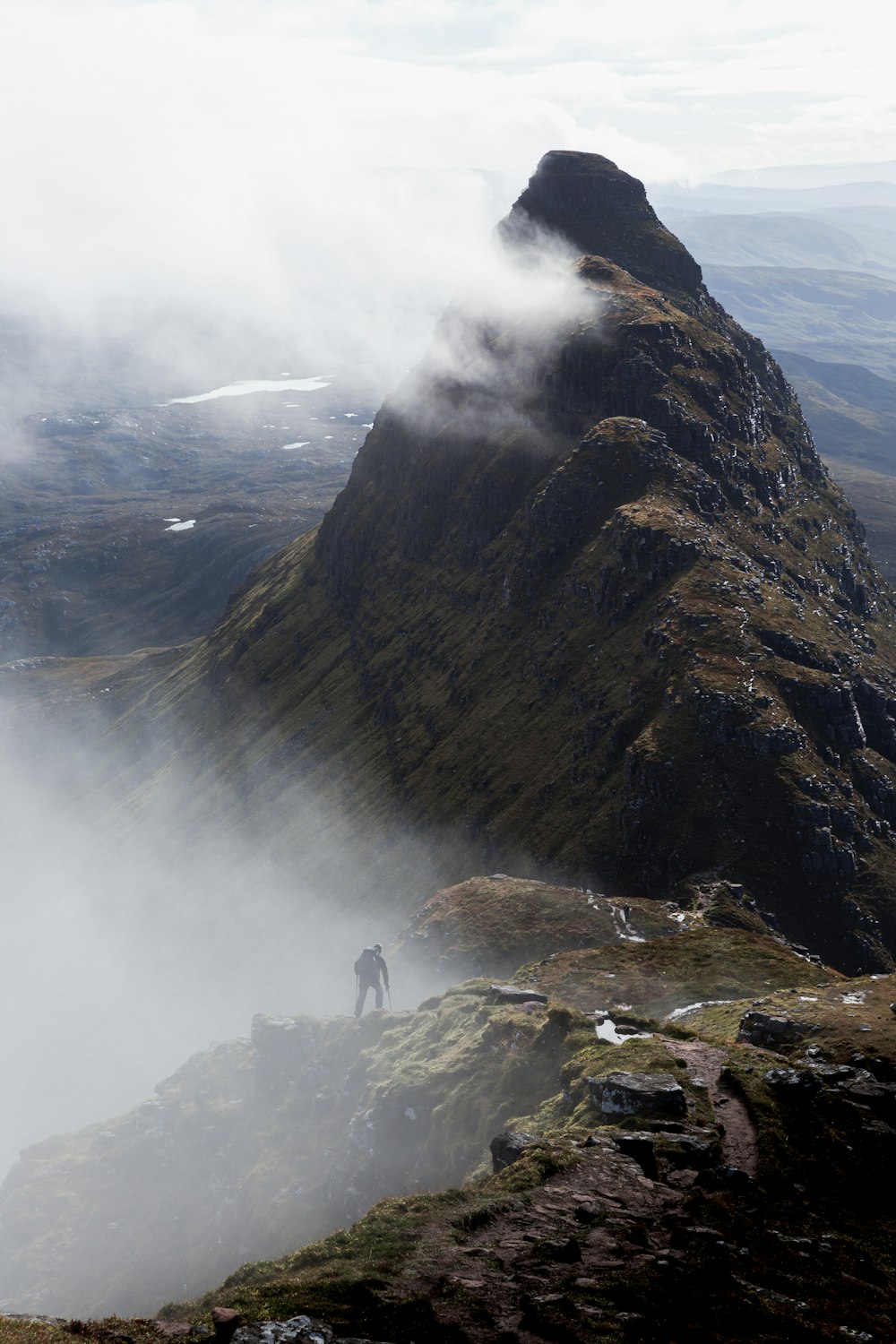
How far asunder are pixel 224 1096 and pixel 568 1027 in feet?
132

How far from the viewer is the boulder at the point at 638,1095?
151 ft

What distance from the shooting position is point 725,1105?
153 feet

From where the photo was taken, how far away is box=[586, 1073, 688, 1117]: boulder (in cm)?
4609

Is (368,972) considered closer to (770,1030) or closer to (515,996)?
(515,996)

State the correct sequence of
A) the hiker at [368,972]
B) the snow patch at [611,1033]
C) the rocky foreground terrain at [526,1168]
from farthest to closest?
the hiker at [368,972]
the snow patch at [611,1033]
the rocky foreground terrain at [526,1168]

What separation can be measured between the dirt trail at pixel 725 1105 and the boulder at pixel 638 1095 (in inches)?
78.5

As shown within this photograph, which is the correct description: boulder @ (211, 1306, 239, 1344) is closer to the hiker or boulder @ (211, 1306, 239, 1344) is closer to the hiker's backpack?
the hiker

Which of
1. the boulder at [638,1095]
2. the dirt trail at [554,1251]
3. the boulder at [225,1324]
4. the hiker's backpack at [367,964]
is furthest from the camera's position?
the hiker's backpack at [367,964]

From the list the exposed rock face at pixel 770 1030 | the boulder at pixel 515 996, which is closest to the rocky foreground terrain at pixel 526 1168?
the exposed rock face at pixel 770 1030

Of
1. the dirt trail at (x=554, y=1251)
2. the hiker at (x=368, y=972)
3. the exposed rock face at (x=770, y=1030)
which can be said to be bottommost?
the hiker at (x=368, y=972)

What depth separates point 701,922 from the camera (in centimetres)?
11712

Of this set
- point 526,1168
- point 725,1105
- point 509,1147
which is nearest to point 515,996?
point 509,1147

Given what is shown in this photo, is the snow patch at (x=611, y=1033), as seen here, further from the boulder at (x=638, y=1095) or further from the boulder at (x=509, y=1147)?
the boulder at (x=509, y=1147)

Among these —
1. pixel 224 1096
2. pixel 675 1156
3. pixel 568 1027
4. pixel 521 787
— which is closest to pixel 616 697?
pixel 521 787
